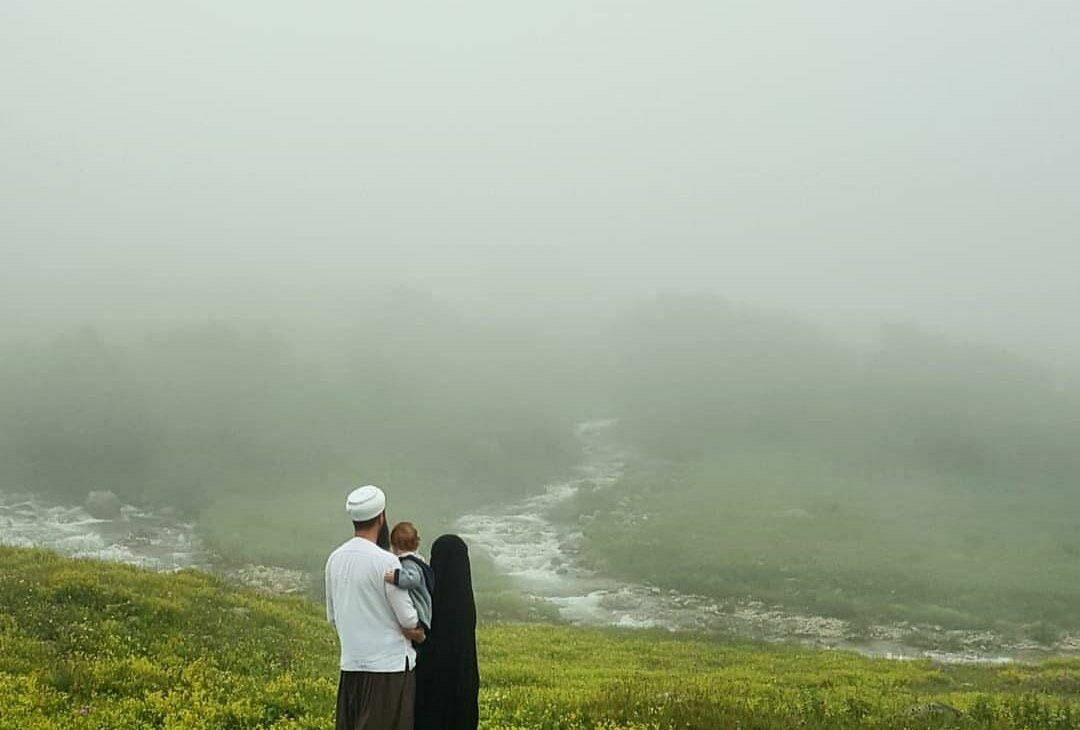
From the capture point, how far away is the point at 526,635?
36.4m

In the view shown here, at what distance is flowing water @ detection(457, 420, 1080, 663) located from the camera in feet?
196

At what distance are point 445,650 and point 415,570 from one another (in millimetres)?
1271

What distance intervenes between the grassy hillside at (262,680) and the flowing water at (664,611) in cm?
2960

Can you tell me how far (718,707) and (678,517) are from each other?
98811 mm

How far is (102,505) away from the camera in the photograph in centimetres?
10738

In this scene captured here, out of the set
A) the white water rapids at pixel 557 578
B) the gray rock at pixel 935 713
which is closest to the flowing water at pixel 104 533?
the white water rapids at pixel 557 578

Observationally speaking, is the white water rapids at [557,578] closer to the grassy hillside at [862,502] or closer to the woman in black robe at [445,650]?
the grassy hillside at [862,502]

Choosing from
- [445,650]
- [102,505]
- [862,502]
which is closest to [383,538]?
[445,650]

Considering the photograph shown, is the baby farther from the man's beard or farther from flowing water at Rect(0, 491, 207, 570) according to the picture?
flowing water at Rect(0, 491, 207, 570)

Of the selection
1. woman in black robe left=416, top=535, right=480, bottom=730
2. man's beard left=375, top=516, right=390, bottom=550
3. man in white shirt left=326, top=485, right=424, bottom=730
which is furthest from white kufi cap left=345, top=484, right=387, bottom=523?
woman in black robe left=416, top=535, right=480, bottom=730

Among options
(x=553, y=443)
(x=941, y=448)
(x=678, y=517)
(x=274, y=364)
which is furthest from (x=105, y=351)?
(x=941, y=448)

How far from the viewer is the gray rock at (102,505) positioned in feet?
344

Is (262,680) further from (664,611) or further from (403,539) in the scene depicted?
→ (664,611)

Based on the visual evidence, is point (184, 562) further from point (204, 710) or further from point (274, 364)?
point (274, 364)
